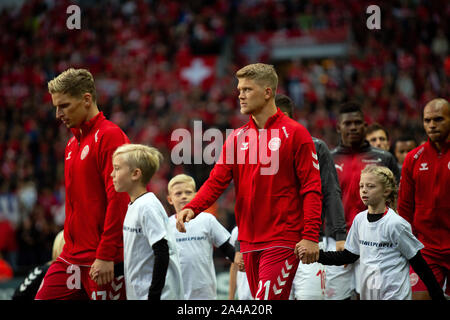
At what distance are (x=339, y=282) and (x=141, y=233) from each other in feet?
8.38

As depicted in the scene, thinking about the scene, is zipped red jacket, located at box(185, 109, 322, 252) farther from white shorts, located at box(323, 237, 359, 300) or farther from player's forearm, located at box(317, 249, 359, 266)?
white shorts, located at box(323, 237, 359, 300)

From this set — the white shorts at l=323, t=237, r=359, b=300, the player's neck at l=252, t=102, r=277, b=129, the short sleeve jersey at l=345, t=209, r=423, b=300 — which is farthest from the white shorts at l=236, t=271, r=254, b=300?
the player's neck at l=252, t=102, r=277, b=129

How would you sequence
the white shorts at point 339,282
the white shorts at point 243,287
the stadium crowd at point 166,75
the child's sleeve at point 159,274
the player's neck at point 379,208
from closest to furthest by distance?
the child's sleeve at point 159,274 → the player's neck at point 379,208 → the white shorts at point 339,282 → the white shorts at point 243,287 → the stadium crowd at point 166,75

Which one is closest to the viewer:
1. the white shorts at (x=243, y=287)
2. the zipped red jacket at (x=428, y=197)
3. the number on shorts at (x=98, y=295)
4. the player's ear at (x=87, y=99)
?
the number on shorts at (x=98, y=295)

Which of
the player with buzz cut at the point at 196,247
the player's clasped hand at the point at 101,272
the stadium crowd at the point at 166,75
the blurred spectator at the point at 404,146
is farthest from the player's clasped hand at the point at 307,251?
the stadium crowd at the point at 166,75

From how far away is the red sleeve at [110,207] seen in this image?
449 cm

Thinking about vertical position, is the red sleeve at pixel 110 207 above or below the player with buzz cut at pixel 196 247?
above

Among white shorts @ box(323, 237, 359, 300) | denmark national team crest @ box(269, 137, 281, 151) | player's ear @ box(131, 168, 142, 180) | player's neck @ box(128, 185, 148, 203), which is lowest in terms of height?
white shorts @ box(323, 237, 359, 300)

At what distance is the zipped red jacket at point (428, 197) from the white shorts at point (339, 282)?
0.86 m

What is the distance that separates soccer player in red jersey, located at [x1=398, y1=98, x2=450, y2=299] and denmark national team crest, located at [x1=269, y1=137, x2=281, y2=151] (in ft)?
5.43

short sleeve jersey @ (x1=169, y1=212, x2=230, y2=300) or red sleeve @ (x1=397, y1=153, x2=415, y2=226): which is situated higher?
red sleeve @ (x1=397, y1=153, x2=415, y2=226)

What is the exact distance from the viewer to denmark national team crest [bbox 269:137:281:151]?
4.62m

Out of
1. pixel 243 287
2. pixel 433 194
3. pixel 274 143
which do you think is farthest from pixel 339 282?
pixel 274 143

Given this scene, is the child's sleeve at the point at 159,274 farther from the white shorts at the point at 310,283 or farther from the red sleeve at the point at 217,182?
the white shorts at the point at 310,283
